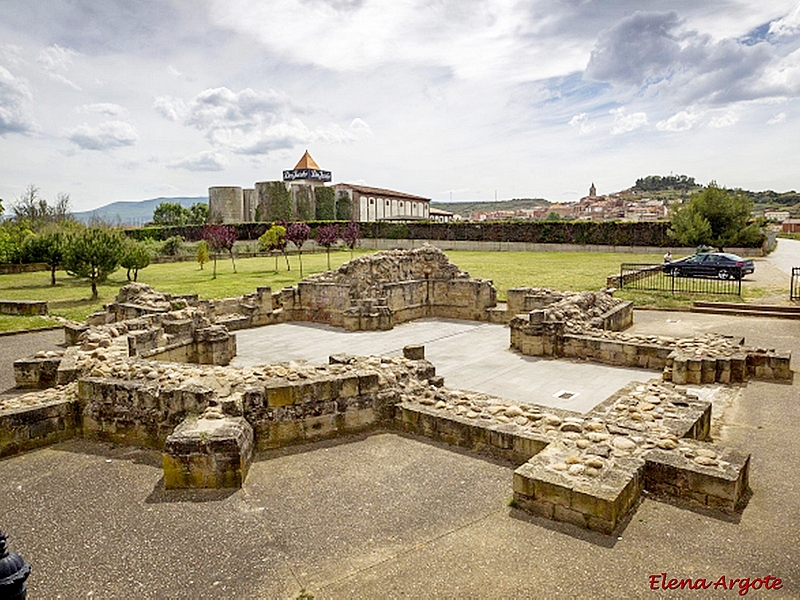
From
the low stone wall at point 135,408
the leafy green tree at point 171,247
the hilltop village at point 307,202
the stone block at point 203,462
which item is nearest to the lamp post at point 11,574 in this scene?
the stone block at point 203,462

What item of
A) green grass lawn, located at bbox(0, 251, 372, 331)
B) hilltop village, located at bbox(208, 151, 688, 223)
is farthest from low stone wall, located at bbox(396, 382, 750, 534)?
hilltop village, located at bbox(208, 151, 688, 223)

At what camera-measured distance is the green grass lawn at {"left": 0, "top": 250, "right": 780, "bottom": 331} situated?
801 inches

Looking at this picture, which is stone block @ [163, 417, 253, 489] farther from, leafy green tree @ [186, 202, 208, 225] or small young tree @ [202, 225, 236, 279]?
leafy green tree @ [186, 202, 208, 225]

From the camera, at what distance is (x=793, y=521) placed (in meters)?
5.12

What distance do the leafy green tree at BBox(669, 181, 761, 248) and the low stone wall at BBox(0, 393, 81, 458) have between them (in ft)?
129

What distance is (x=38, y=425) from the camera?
741cm

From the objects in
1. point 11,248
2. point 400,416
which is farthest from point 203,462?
point 11,248

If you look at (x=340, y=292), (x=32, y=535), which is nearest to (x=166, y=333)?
(x=340, y=292)

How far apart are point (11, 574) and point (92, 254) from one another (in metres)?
24.8

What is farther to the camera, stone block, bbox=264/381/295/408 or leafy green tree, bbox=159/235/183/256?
leafy green tree, bbox=159/235/183/256

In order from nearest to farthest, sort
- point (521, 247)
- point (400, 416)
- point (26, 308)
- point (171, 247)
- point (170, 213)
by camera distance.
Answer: point (400, 416) → point (26, 308) → point (171, 247) → point (521, 247) → point (170, 213)

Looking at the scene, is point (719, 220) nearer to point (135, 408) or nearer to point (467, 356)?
point (467, 356)

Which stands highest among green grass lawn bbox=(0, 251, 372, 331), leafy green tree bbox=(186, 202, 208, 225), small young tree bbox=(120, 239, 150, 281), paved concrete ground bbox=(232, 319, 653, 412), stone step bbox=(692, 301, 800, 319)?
leafy green tree bbox=(186, 202, 208, 225)

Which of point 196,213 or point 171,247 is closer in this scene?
point 171,247
